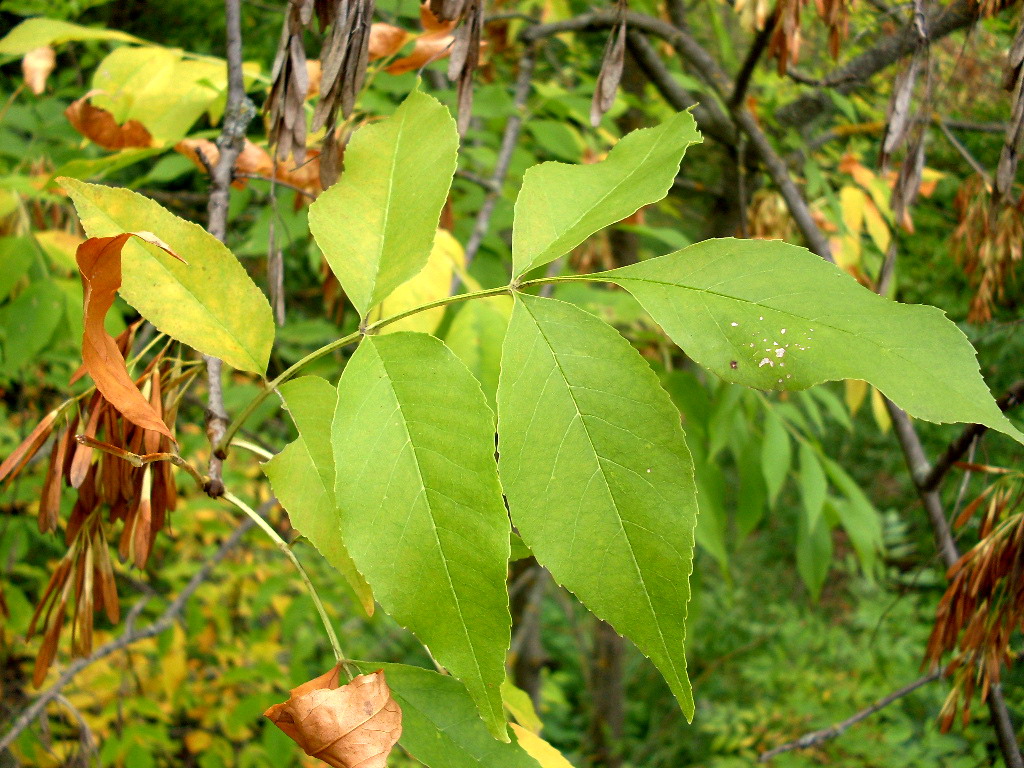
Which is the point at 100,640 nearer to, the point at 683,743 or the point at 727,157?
the point at 727,157

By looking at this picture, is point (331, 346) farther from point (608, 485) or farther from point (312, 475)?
point (608, 485)

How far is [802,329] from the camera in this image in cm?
42

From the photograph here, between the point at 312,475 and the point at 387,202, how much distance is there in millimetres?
192

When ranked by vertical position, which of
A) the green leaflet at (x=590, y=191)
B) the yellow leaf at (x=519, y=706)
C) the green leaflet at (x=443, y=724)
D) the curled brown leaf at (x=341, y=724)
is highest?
the green leaflet at (x=590, y=191)

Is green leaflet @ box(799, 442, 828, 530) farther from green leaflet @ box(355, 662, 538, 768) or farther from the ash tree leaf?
green leaflet @ box(355, 662, 538, 768)

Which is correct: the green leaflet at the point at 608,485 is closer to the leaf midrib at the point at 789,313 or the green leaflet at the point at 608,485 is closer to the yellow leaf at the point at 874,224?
the leaf midrib at the point at 789,313

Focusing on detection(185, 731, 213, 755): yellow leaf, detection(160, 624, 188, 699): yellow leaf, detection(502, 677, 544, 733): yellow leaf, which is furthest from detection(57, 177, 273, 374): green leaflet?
detection(185, 731, 213, 755): yellow leaf

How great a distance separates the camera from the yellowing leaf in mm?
891

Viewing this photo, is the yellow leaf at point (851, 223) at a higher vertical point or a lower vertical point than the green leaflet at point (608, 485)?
lower

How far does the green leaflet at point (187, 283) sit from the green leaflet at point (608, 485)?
0.20 meters

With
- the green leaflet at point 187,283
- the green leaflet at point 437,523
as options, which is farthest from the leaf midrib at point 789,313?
the green leaflet at point 187,283

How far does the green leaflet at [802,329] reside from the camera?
397 mm

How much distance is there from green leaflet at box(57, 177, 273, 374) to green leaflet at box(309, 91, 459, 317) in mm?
68

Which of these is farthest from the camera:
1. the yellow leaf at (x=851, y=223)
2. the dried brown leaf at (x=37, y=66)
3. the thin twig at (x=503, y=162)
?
the yellow leaf at (x=851, y=223)
